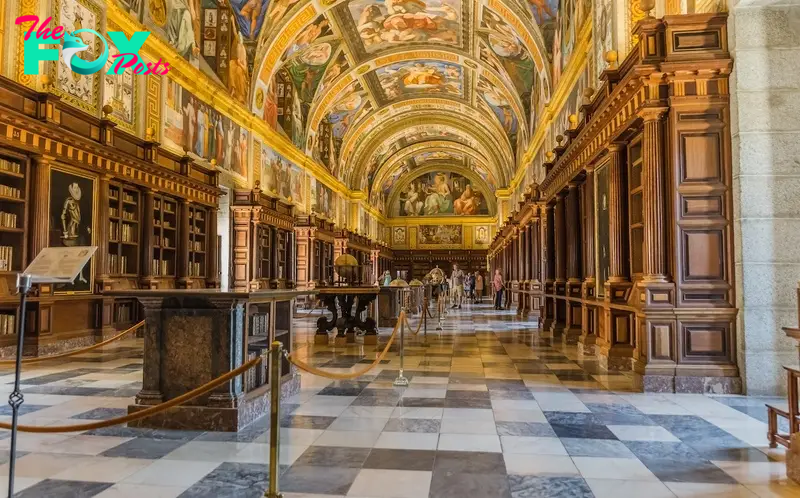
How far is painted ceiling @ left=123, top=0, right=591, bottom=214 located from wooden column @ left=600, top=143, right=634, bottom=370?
18.8ft

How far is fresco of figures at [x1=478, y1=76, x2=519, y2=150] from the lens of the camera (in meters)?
25.2

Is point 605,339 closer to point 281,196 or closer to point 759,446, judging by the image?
point 759,446

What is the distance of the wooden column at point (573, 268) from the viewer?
36.7 ft

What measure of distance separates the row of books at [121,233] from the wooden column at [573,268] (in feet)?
30.4

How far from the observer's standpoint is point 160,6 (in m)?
13.2

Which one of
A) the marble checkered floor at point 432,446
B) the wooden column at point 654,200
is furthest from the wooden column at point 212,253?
the wooden column at point 654,200

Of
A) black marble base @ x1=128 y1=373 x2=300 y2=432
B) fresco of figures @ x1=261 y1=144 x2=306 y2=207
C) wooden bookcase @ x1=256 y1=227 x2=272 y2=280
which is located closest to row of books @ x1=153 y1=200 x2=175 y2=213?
wooden bookcase @ x1=256 y1=227 x2=272 y2=280

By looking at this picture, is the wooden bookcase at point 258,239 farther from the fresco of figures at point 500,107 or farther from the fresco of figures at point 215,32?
the fresco of figures at point 500,107

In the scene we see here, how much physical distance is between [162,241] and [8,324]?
15.3ft

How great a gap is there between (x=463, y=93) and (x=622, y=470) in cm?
2637

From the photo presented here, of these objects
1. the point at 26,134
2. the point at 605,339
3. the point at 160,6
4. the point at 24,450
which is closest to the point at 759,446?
the point at 605,339

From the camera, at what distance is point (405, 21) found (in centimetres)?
2064

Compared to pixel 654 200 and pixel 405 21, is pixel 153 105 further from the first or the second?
pixel 654 200

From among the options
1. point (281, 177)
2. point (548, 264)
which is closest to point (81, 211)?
point (548, 264)
